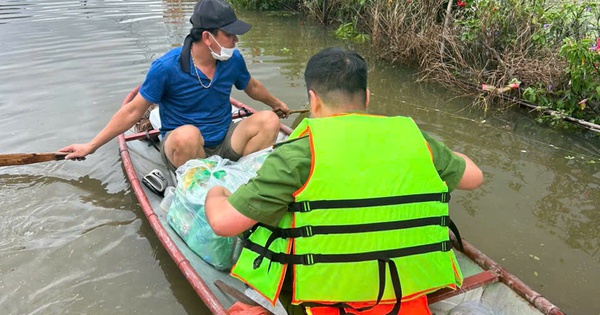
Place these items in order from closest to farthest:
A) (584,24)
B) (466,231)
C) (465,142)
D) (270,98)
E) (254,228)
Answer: (254,228) < (466,231) < (270,98) < (465,142) < (584,24)

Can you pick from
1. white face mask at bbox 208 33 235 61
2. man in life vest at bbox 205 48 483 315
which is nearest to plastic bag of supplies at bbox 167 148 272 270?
white face mask at bbox 208 33 235 61

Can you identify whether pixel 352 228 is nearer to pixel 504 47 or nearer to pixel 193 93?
pixel 193 93

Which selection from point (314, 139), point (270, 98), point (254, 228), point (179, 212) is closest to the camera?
point (314, 139)

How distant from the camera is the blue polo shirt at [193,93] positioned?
3.37 m

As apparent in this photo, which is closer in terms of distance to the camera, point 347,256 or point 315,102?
point 347,256

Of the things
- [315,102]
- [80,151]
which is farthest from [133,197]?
[315,102]

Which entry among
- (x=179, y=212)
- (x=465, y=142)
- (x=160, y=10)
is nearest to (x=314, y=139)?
(x=179, y=212)

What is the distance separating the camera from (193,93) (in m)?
3.55

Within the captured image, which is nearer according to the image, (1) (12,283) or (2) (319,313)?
(2) (319,313)

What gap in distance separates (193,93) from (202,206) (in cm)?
106

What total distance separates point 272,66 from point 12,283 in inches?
226

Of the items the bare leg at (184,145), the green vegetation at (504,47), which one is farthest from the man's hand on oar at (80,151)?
the green vegetation at (504,47)

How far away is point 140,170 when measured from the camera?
399cm

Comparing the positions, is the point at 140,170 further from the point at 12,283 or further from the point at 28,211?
the point at 12,283
